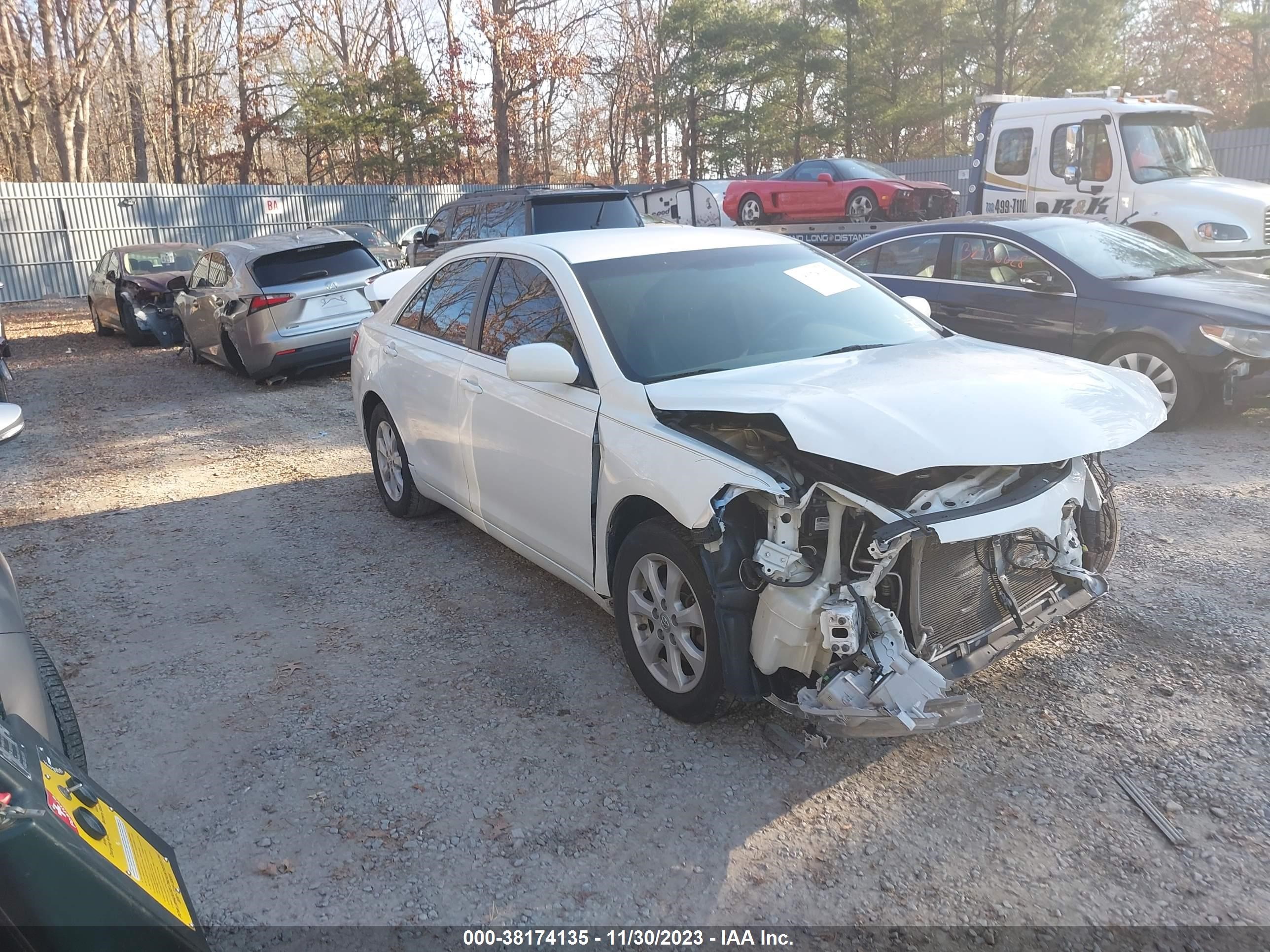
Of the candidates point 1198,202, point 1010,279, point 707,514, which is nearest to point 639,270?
point 707,514

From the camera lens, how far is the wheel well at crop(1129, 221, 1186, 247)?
443 inches

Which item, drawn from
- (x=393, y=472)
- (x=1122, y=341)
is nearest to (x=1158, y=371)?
(x=1122, y=341)

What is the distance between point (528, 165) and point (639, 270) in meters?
40.9

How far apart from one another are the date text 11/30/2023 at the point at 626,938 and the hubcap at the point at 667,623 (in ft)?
3.11

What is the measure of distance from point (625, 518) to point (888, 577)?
42.4 inches

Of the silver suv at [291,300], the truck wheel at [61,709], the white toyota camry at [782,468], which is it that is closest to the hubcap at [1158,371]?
the white toyota camry at [782,468]

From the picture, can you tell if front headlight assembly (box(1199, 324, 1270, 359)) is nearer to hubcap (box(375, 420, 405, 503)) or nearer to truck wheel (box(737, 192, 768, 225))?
hubcap (box(375, 420, 405, 503))

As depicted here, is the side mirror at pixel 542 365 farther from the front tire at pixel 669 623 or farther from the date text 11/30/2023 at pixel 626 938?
the date text 11/30/2023 at pixel 626 938

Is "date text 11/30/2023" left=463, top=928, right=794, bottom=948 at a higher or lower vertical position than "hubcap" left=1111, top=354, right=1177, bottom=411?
lower

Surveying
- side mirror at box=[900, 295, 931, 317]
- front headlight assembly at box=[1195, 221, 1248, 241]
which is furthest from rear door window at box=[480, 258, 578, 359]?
front headlight assembly at box=[1195, 221, 1248, 241]

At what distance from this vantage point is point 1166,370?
7.15m

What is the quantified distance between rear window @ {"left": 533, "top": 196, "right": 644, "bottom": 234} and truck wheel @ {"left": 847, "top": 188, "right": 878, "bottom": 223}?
715cm

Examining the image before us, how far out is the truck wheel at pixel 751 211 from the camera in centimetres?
1930

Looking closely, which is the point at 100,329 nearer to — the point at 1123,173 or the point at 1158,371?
the point at 1123,173
